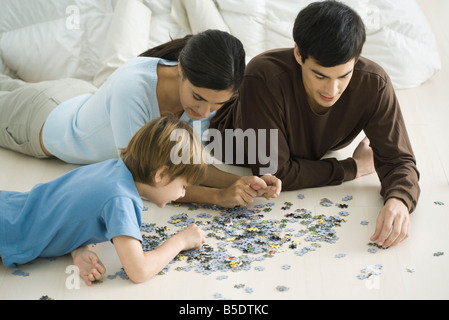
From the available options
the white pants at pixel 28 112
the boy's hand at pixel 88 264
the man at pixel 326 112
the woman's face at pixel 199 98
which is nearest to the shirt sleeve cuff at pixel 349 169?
the man at pixel 326 112

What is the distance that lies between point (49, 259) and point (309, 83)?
1.22m

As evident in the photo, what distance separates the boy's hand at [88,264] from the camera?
2.40m

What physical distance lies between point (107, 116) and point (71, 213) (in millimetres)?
685

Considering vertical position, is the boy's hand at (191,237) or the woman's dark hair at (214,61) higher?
the woman's dark hair at (214,61)

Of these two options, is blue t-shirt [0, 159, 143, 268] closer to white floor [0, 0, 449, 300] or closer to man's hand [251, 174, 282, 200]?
white floor [0, 0, 449, 300]

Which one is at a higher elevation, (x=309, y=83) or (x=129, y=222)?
(x=309, y=83)

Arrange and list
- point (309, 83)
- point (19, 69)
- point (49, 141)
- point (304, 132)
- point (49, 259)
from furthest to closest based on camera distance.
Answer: point (19, 69), point (49, 141), point (304, 132), point (309, 83), point (49, 259)

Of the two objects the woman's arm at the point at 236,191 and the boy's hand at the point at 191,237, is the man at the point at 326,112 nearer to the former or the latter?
the woman's arm at the point at 236,191

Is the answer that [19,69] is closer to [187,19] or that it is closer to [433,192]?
[187,19]

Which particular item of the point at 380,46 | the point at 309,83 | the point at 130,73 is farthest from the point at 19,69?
the point at 380,46

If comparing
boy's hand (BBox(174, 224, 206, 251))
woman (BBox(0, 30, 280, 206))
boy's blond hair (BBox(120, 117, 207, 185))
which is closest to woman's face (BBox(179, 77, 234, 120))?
woman (BBox(0, 30, 280, 206))

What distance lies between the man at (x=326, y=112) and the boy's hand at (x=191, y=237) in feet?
1.63

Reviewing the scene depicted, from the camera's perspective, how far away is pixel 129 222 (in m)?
2.30

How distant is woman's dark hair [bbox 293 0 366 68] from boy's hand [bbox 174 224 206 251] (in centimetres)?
78
